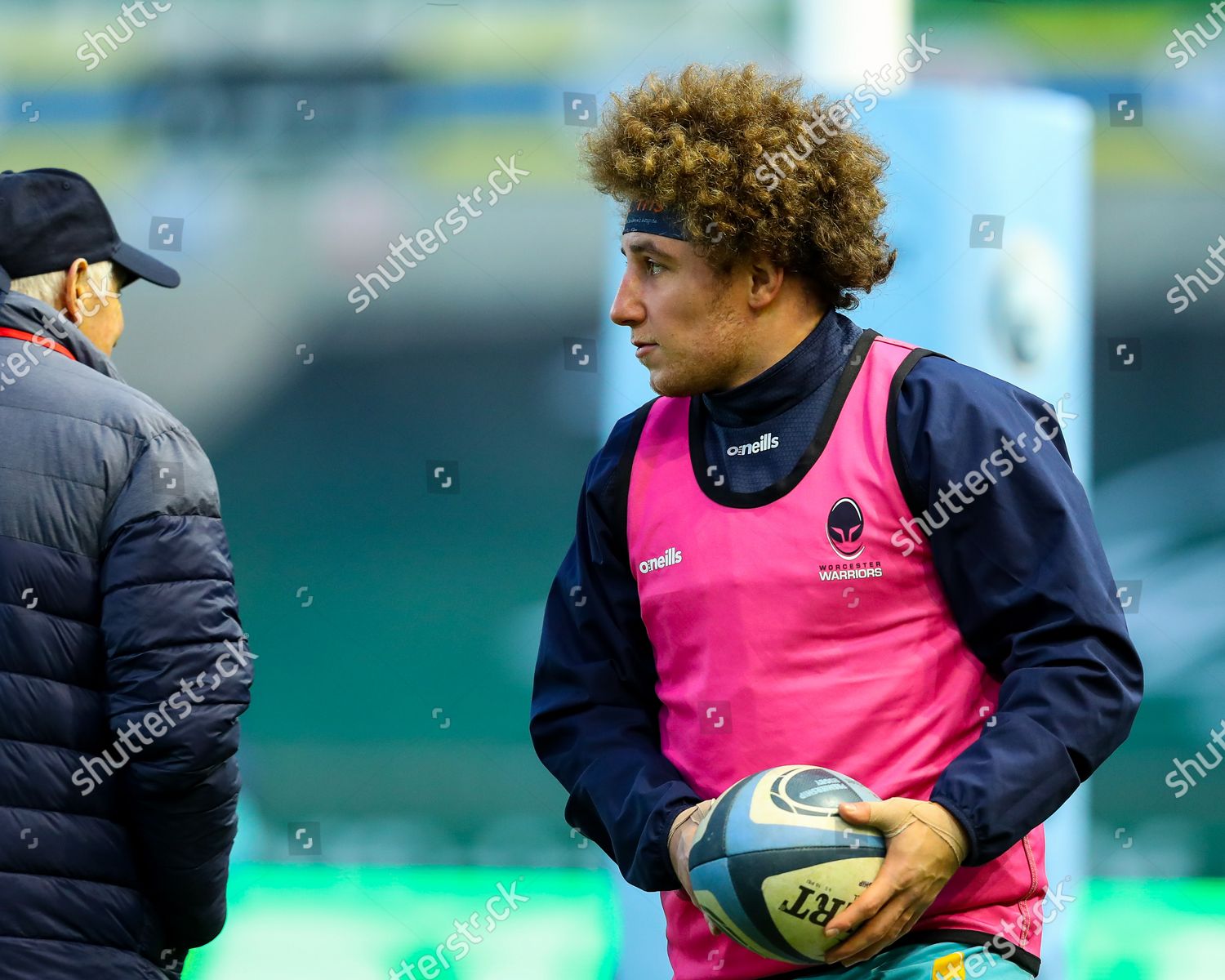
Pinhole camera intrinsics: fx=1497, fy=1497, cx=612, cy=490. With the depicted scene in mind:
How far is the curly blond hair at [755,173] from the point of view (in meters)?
2.22

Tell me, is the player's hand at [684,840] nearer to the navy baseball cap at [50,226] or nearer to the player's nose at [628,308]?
the player's nose at [628,308]

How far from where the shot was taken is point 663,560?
214cm

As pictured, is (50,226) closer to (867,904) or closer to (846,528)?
(846,528)

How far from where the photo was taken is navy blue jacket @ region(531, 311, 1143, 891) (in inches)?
73.0

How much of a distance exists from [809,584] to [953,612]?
206 mm

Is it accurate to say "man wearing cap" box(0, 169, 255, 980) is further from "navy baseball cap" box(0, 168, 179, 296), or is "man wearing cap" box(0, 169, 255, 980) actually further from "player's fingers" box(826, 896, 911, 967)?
"player's fingers" box(826, 896, 911, 967)

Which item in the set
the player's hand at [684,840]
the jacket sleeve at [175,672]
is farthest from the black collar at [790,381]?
the jacket sleeve at [175,672]

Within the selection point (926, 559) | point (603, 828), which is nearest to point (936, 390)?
point (926, 559)

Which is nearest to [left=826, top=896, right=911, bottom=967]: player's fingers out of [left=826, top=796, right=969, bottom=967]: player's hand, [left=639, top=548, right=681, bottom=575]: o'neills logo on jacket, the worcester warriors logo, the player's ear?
[left=826, top=796, right=969, bottom=967]: player's hand

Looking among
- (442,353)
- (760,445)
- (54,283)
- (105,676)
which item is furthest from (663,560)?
(442,353)

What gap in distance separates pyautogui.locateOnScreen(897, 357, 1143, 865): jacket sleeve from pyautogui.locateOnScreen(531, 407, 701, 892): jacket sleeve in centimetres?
45

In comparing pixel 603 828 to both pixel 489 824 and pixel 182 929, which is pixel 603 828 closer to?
pixel 182 929

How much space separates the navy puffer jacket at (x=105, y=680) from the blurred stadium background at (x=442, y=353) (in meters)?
2.89

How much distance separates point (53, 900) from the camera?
2213mm
